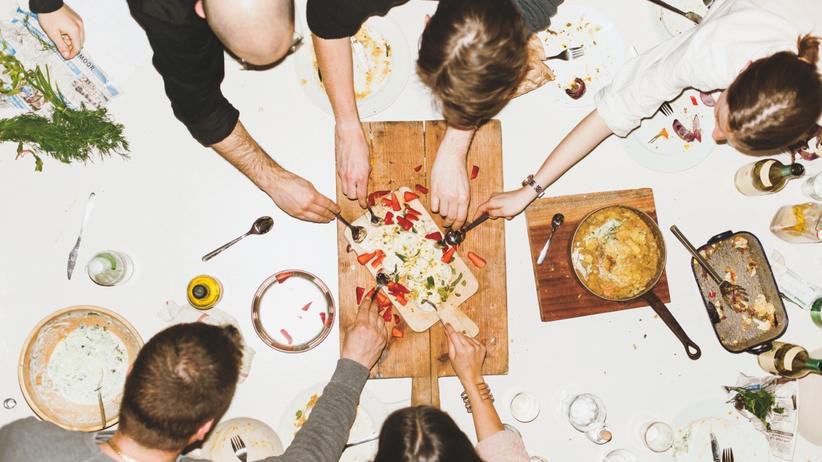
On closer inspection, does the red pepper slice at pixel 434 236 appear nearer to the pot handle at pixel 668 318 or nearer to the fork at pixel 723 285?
the pot handle at pixel 668 318

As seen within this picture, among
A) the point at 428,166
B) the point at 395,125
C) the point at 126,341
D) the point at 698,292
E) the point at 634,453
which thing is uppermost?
the point at 395,125

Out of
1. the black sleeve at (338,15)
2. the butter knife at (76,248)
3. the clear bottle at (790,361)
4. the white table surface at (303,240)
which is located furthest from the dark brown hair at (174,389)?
the clear bottle at (790,361)

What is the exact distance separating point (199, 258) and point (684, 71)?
1827 mm

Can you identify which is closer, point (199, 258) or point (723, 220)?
point (199, 258)

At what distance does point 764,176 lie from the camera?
2082mm

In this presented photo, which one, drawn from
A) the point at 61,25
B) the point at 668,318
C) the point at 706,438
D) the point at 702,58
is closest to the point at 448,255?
the point at 668,318

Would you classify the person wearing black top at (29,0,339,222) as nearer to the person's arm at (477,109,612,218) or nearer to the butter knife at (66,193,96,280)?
the butter knife at (66,193,96,280)

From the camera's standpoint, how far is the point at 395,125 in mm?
2059

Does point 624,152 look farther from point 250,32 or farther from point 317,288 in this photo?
point 250,32

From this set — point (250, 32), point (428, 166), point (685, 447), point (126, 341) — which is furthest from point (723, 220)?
point (126, 341)

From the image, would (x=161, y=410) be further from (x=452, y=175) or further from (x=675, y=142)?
(x=675, y=142)

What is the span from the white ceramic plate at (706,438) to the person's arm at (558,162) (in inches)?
40.1

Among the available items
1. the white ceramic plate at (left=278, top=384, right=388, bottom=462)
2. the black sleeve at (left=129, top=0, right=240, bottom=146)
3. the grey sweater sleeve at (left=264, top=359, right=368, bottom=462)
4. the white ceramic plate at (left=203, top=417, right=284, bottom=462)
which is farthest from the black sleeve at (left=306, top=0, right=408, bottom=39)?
the white ceramic plate at (left=203, top=417, right=284, bottom=462)

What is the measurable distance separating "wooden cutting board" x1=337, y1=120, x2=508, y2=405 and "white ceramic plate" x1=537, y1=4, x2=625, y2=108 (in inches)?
12.7
